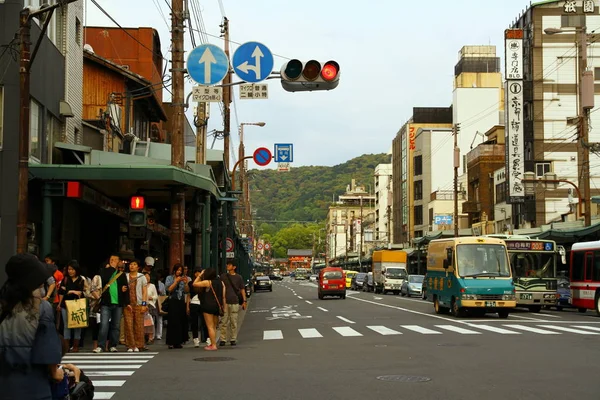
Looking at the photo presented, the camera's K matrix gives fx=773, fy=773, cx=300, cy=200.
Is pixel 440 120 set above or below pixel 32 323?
above

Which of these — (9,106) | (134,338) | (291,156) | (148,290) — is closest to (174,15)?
(9,106)

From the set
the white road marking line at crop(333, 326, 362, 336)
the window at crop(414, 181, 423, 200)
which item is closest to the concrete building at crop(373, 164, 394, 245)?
the window at crop(414, 181, 423, 200)

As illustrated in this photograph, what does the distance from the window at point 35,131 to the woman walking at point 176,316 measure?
634 centimetres

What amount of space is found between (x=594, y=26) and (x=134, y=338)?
187 ft

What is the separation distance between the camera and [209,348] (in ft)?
56.0

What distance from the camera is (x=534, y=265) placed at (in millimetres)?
31875

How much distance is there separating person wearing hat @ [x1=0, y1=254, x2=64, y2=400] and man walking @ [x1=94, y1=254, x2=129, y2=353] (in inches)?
436

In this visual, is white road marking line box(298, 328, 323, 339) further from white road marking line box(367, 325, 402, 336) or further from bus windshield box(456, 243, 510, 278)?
bus windshield box(456, 243, 510, 278)

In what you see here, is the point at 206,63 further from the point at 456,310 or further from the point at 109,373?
the point at 456,310

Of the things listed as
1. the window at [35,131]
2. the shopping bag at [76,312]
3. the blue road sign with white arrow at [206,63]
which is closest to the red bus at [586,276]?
the blue road sign with white arrow at [206,63]

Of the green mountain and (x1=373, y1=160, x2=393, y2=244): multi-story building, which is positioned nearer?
(x1=373, y1=160, x2=393, y2=244): multi-story building

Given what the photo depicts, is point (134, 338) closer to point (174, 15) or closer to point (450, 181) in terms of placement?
point (174, 15)

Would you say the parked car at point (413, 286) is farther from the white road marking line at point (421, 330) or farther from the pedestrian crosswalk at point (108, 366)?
the pedestrian crosswalk at point (108, 366)

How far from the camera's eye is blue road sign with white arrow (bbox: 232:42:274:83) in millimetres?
15688
